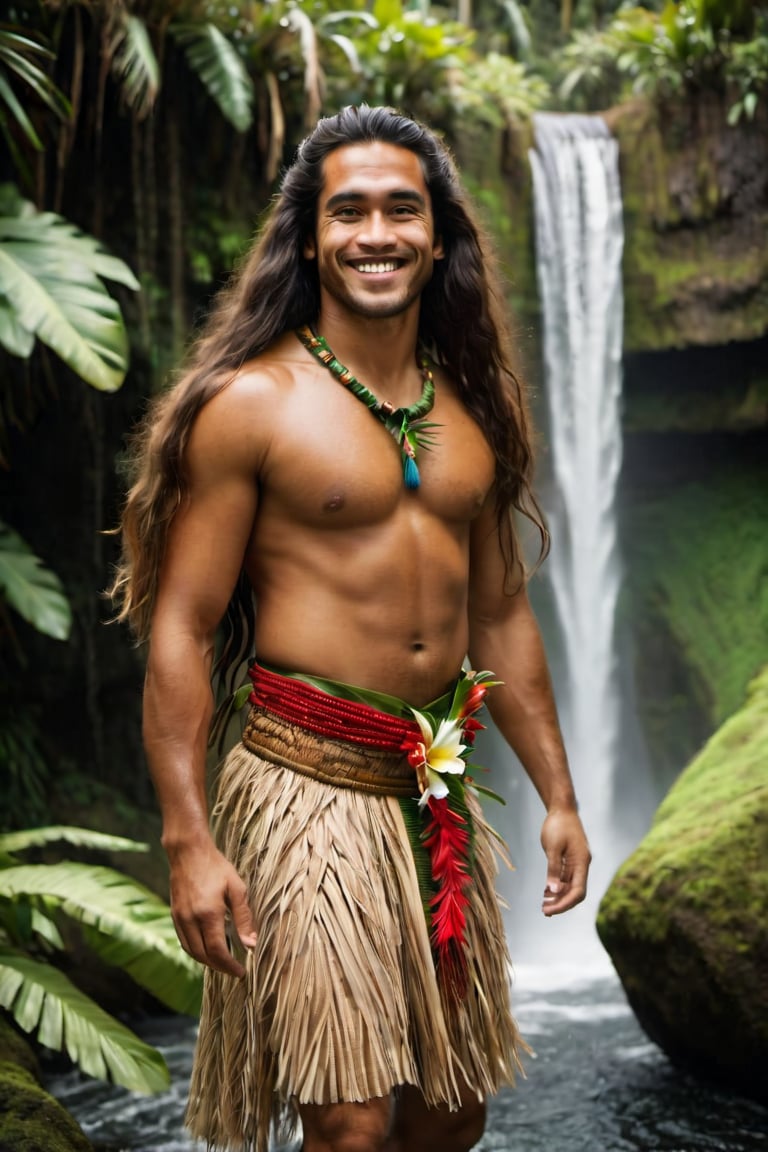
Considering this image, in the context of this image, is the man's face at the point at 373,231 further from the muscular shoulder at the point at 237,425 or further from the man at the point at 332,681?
the muscular shoulder at the point at 237,425

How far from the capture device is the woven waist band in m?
2.44

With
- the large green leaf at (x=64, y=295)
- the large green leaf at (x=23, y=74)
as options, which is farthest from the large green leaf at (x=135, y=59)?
the large green leaf at (x=64, y=295)

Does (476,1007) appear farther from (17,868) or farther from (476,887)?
(17,868)

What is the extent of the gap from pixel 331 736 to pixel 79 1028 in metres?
1.83

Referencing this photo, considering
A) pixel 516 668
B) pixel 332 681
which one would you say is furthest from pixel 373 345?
pixel 516 668

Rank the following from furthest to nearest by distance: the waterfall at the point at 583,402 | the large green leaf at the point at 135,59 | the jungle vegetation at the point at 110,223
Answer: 1. the waterfall at the point at 583,402
2. the large green leaf at the point at 135,59
3. the jungle vegetation at the point at 110,223

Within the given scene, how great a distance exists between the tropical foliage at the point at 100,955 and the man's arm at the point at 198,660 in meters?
1.62

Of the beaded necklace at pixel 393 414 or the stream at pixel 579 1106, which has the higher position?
the beaded necklace at pixel 393 414

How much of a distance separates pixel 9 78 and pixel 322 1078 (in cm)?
490

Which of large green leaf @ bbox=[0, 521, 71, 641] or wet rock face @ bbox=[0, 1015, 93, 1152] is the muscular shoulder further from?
large green leaf @ bbox=[0, 521, 71, 641]

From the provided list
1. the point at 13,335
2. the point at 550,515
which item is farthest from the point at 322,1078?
the point at 550,515

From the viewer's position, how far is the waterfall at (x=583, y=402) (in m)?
9.27

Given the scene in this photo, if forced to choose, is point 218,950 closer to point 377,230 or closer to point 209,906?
point 209,906

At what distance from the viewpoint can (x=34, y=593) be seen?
5.14 m
